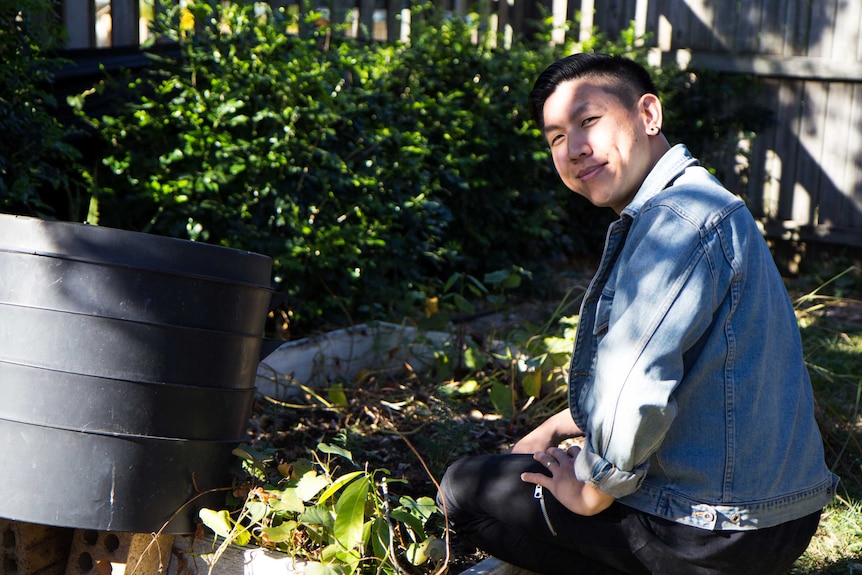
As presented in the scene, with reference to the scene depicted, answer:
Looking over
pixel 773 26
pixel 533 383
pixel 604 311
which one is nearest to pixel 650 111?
pixel 604 311

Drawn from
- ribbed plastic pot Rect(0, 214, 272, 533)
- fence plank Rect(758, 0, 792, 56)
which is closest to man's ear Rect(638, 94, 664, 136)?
ribbed plastic pot Rect(0, 214, 272, 533)

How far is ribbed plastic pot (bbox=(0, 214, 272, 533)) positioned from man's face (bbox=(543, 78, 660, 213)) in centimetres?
85

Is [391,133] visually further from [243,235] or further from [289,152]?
[243,235]

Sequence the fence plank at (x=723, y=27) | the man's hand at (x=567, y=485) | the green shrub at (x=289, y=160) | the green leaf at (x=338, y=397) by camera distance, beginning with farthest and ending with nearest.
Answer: the fence plank at (x=723, y=27) → the green shrub at (x=289, y=160) → the green leaf at (x=338, y=397) → the man's hand at (x=567, y=485)

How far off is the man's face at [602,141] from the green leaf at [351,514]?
2.79 ft

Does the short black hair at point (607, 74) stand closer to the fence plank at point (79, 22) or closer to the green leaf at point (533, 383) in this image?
the green leaf at point (533, 383)

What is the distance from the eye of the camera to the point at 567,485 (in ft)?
6.59

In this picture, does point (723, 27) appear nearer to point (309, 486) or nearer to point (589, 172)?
point (589, 172)

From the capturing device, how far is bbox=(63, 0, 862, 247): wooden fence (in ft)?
24.8

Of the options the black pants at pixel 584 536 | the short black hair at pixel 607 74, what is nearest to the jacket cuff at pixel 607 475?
the black pants at pixel 584 536

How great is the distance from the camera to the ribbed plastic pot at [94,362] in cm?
203

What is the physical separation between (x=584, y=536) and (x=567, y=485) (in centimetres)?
18

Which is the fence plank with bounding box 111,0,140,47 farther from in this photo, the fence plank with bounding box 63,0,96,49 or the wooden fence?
the wooden fence

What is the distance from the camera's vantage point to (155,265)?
2047 millimetres
